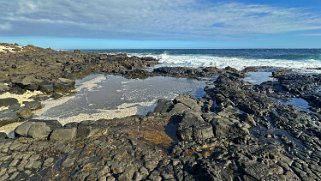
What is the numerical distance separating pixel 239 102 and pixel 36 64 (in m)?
24.4

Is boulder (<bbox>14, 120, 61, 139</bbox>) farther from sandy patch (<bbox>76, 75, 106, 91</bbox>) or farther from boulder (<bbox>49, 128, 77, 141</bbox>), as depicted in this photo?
sandy patch (<bbox>76, 75, 106, 91</bbox>)

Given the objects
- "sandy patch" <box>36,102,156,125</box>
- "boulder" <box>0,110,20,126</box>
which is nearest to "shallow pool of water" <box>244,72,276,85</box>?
"sandy patch" <box>36,102,156,125</box>

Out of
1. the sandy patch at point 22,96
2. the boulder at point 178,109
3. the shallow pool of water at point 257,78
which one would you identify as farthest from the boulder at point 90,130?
the shallow pool of water at point 257,78

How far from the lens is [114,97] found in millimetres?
20547

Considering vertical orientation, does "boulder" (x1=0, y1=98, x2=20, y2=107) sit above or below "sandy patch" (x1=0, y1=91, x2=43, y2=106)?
above

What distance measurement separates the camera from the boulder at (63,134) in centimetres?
1140

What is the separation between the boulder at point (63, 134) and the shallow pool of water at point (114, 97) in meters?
2.92

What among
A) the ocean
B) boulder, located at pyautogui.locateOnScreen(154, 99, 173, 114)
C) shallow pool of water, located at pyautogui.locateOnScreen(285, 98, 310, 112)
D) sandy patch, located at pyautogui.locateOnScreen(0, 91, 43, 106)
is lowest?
the ocean

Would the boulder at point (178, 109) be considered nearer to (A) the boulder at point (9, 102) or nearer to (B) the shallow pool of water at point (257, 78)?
(A) the boulder at point (9, 102)

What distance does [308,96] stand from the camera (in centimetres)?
1919

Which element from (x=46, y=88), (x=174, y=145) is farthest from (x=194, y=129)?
(x=46, y=88)

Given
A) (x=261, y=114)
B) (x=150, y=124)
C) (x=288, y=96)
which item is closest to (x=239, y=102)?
(x=261, y=114)

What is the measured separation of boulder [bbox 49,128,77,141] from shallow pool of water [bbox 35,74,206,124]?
2920mm

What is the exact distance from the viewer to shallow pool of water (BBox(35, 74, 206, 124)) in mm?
16266
